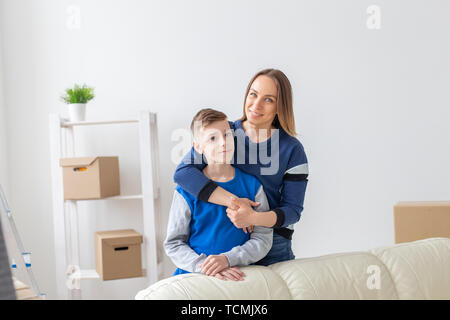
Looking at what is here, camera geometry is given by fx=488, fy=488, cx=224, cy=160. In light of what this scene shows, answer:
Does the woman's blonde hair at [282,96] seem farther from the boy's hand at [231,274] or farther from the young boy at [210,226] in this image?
the boy's hand at [231,274]

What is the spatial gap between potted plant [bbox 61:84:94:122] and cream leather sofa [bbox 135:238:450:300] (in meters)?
1.83

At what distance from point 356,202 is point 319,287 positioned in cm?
176

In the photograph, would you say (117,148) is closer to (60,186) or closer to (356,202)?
(60,186)

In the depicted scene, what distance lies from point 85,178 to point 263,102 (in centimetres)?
138

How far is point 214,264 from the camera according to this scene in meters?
1.28

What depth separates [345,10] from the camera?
291cm

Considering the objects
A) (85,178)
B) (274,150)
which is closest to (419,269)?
(274,150)

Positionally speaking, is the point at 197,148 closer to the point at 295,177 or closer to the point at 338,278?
the point at 295,177

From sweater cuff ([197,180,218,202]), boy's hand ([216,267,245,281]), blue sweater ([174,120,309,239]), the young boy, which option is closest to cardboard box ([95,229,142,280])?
blue sweater ([174,120,309,239])

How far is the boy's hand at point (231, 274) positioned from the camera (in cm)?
126

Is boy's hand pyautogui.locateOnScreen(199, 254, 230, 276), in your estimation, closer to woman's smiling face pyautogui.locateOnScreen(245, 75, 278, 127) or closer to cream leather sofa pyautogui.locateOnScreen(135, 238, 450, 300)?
cream leather sofa pyautogui.locateOnScreen(135, 238, 450, 300)

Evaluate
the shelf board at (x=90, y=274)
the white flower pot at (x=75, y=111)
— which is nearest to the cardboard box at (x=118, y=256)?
the shelf board at (x=90, y=274)

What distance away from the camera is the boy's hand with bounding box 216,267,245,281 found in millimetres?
1257

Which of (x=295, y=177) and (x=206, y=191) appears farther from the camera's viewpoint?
(x=295, y=177)
